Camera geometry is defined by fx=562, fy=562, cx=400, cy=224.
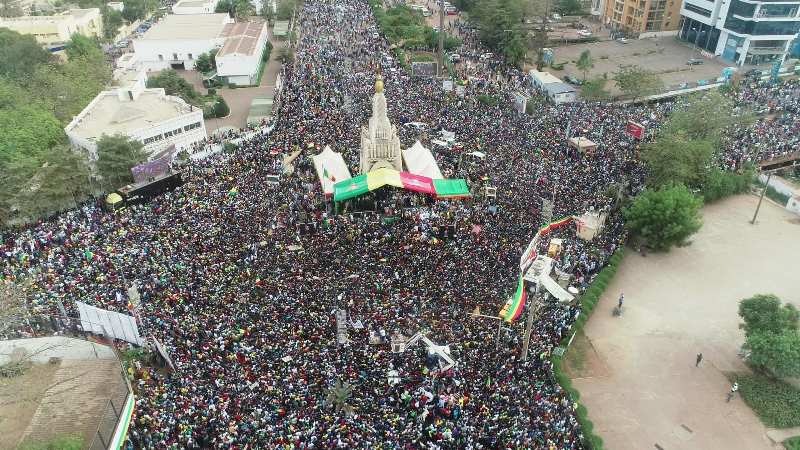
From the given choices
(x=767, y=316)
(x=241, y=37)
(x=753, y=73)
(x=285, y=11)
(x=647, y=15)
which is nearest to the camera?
(x=767, y=316)

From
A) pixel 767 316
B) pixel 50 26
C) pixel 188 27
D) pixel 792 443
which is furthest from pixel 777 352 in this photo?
pixel 50 26

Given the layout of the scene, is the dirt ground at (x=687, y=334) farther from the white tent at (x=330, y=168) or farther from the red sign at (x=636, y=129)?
the white tent at (x=330, y=168)

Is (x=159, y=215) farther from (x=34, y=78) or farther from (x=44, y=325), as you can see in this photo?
(x=34, y=78)

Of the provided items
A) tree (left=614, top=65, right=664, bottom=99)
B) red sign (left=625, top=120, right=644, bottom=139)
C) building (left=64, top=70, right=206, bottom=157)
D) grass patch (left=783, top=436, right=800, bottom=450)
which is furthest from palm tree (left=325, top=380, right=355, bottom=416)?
tree (left=614, top=65, right=664, bottom=99)

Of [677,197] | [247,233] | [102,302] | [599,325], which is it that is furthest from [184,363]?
[677,197]

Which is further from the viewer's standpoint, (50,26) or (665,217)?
(50,26)

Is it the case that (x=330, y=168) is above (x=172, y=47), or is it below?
below

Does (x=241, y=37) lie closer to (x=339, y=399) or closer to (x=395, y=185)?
(x=395, y=185)
